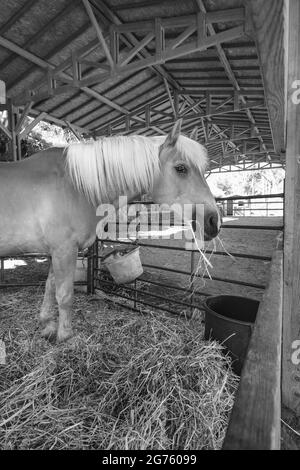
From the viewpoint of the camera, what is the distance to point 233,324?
1521 millimetres

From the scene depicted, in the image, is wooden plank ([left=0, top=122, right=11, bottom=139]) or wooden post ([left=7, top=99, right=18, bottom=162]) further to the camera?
wooden post ([left=7, top=99, right=18, bottom=162])

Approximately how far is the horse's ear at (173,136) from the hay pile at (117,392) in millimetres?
1357

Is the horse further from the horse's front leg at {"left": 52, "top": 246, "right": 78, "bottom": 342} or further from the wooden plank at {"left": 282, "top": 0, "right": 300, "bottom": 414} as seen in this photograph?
the wooden plank at {"left": 282, "top": 0, "right": 300, "bottom": 414}

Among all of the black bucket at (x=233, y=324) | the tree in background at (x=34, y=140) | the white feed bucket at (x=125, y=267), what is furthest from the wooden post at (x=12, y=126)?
the black bucket at (x=233, y=324)

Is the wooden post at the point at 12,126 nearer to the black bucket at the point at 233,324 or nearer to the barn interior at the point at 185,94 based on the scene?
the barn interior at the point at 185,94

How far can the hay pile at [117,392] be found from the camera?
3.76ft

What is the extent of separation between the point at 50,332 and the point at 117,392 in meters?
1.06

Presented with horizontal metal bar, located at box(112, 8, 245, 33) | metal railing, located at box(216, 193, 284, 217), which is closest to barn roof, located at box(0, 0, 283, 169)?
horizontal metal bar, located at box(112, 8, 245, 33)

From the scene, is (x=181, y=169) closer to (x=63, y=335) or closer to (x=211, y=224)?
(x=211, y=224)

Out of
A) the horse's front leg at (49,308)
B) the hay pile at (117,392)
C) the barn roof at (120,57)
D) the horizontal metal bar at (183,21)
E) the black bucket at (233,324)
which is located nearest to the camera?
the hay pile at (117,392)

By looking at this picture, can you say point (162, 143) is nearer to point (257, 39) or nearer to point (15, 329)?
point (257, 39)

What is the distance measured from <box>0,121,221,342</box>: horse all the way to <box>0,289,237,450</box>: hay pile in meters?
0.48

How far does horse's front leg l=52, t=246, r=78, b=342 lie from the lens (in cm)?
194

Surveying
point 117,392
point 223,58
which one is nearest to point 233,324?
point 117,392
